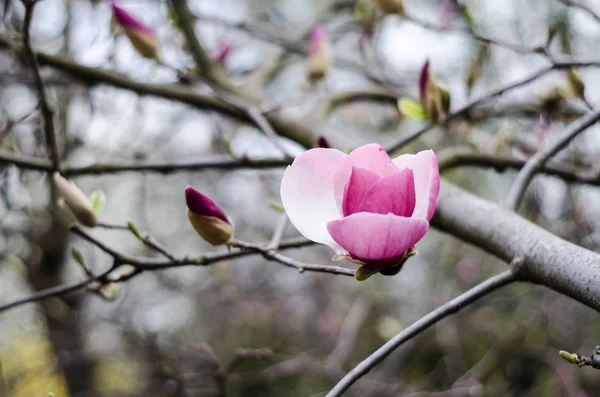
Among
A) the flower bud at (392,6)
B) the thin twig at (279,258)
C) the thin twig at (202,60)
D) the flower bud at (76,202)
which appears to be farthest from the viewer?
the thin twig at (202,60)

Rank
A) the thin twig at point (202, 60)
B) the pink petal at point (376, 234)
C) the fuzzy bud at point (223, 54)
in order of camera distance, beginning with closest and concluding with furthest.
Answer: the pink petal at point (376, 234) < the thin twig at point (202, 60) < the fuzzy bud at point (223, 54)

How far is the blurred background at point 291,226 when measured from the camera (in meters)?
1.30

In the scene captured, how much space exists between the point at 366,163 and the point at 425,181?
0.05m

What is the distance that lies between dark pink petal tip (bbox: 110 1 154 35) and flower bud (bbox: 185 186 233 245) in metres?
0.53

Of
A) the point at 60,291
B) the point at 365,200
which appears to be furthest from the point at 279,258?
the point at 60,291

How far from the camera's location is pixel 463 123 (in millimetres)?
1359

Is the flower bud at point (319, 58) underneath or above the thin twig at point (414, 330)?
above

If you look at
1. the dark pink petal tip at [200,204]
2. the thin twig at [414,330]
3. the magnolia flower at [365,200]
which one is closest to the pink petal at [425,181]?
the magnolia flower at [365,200]

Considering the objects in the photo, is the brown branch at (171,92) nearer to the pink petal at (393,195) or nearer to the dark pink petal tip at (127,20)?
the dark pink petal tip at (127,20)

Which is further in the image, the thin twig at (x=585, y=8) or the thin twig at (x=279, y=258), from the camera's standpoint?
the thin twig at (x=585, y=8)

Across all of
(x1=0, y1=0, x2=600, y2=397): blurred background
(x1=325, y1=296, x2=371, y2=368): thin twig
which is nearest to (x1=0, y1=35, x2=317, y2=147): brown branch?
(x1=0, y1=0, x2=600, y2=397): blurred background

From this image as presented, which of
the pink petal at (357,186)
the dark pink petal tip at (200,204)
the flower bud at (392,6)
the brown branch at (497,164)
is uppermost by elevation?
the flower bud at (392,6)

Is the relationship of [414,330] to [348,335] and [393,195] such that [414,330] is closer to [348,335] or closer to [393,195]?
[393,195]

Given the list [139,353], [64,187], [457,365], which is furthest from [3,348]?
[64,187]
